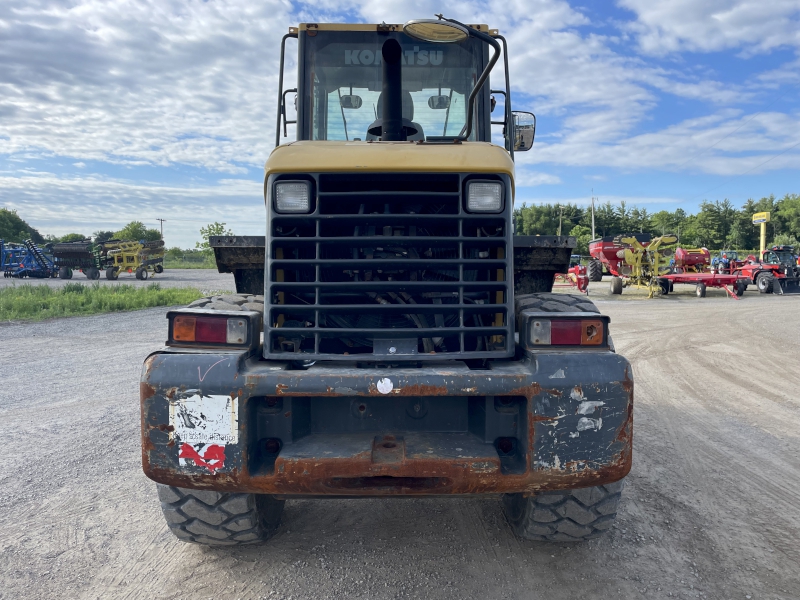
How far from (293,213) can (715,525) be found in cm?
295

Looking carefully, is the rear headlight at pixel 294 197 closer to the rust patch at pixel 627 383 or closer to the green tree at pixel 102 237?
the rust patch at pixel 627 383

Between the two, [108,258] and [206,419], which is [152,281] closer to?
→ [108,258]

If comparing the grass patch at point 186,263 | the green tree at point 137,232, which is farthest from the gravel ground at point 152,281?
the green tree at point 137,232

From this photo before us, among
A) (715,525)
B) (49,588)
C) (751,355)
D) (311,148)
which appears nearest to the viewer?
(49,588)

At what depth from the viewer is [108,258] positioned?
104ft

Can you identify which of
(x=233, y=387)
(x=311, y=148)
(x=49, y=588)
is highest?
(x=311, y=148)

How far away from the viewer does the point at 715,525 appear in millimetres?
3172

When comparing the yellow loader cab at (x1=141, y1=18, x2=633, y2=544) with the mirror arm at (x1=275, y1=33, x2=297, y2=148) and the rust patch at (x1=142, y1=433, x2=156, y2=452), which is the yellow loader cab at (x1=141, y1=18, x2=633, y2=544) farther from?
the mirror arm at (x1=275, y1=33, x2=297, y2=148)

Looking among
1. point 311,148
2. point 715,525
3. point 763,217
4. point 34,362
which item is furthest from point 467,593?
point 763,217

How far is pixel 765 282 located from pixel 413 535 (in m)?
25.6

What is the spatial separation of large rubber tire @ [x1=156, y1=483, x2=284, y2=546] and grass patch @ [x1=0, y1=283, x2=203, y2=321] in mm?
11727

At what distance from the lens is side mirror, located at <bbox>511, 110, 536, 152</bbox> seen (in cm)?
410

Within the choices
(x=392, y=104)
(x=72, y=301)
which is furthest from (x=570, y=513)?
(x=72, y=301)

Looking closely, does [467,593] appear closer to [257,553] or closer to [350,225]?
[257,553]
